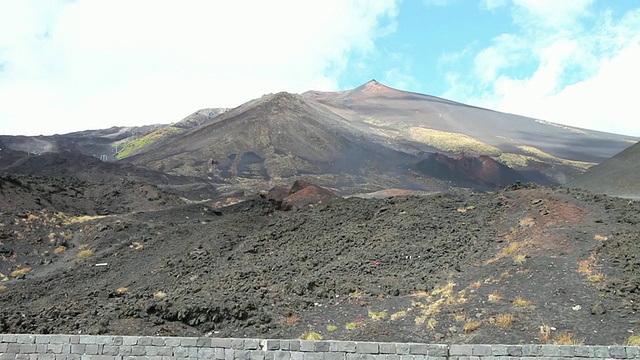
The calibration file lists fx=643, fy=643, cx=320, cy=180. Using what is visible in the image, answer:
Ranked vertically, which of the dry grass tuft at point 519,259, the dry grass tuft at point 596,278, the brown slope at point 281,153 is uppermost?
the brown slope at point 281,153

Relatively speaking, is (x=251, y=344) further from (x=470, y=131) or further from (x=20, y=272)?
(x=470, y=131)

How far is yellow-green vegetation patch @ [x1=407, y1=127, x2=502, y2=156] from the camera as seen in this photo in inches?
4328

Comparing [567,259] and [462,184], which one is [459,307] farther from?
[462,184]

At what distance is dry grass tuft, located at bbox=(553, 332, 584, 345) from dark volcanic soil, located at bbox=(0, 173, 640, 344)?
5 centimetres

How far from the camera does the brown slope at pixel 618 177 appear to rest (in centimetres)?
3347

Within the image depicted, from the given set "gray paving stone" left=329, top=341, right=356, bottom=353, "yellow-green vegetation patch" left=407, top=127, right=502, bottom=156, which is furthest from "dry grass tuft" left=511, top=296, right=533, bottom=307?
"yellow-green vegetation patch" left=407, top=127, right=502, bottom=156

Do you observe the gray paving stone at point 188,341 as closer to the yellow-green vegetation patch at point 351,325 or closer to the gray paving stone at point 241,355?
the gray paving stone at point 241,355

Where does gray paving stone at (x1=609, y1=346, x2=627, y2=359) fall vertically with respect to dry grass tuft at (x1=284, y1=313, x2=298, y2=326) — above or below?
above

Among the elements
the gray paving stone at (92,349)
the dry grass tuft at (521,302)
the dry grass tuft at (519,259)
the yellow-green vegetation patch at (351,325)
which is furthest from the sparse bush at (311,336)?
the gray paving stone at (92,349)

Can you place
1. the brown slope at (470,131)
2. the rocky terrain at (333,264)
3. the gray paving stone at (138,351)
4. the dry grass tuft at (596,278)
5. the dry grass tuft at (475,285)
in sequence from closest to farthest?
the gray paving stone at (138,351) → the rocky terrain at (333,264) → the dry grass tuft at (596,278) → the dry grass tuft at (475,285) → the brown slope at (470,131)

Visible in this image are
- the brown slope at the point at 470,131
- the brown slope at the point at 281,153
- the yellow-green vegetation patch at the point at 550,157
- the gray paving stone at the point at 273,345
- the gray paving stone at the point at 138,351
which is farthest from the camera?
the brown slope at the point at 470,131

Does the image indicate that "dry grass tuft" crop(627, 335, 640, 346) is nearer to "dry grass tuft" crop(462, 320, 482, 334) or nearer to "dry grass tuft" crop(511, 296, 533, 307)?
"dry grass tuft" crop(511, 296, 533, 307)

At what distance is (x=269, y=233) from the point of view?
94.5 ft

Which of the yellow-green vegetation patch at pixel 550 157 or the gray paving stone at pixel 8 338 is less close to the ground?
the yellow-green vegetation patch at pixel 550 157
